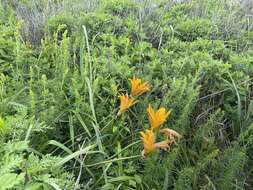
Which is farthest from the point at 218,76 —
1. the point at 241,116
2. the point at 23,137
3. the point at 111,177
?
the point at 23,137

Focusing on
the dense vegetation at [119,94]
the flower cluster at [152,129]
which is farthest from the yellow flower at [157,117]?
the dense vegetation at [119,94]

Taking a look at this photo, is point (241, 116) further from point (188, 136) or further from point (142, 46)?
point (142, 46)

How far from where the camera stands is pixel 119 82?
2.45m

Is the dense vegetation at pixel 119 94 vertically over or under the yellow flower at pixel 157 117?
under

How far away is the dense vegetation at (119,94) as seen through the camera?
1.96m

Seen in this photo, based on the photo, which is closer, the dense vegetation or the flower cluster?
the flower cluster

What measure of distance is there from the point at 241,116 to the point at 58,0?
1.80m

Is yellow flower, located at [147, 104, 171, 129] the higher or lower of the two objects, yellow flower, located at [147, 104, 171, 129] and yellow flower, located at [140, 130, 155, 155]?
the higher

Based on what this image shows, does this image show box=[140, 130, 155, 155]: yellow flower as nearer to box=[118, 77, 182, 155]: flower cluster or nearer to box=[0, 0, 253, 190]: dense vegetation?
box=[118, 77, 182, 155]: flower cluster

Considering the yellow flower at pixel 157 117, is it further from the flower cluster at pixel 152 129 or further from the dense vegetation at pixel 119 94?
the dense vegetation at pixel 119 94

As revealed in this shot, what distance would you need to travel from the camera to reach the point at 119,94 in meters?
2.36

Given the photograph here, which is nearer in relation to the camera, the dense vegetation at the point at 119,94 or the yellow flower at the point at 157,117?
the yellow flower at the point at 157,117

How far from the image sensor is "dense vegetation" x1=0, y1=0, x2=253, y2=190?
1.96 meters

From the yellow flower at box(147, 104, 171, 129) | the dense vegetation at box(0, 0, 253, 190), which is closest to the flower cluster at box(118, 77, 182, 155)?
the yellow flower at box(147, 104, 171, 129)
